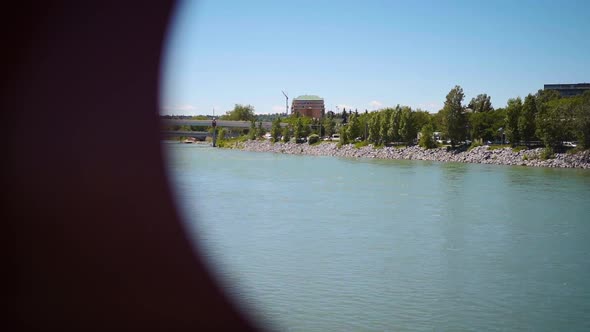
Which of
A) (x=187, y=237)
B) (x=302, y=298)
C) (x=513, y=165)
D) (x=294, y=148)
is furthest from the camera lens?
(x=294, y=148)

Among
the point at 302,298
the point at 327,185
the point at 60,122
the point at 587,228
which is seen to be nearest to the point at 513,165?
the point at 327,185

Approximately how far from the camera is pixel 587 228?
14.5 m

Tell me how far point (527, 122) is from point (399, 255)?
30.6 meters

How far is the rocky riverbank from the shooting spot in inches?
1388

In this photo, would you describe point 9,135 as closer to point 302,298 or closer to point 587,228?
point 302,298

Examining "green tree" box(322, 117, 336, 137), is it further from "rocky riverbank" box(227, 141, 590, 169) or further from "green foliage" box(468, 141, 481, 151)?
"green foliage" box(468, 141, 481, 151)

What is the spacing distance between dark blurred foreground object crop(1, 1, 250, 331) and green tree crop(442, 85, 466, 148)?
2512 centimetres

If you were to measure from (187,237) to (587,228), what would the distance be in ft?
29.0

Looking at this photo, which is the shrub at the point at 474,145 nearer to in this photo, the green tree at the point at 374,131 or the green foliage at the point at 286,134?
the green tree at the point at 374,131

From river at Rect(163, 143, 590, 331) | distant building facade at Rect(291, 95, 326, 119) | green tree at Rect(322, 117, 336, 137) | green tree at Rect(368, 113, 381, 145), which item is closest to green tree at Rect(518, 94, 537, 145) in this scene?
green tree at Rect(368, 113, 381, 145)

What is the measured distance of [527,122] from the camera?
1542 inches

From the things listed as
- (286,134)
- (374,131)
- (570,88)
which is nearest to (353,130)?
(374,131)

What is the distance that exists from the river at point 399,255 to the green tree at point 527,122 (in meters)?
17.8

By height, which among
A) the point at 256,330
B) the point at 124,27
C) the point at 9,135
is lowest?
the point at 256,330
